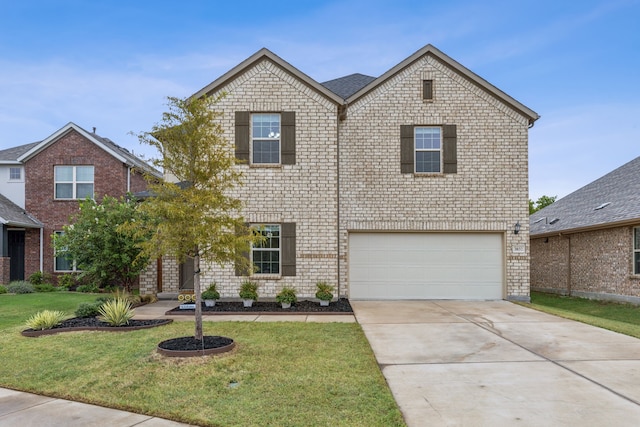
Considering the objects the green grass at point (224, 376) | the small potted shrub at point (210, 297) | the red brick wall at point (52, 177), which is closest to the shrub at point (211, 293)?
the small potted shrub at point (210, 297)

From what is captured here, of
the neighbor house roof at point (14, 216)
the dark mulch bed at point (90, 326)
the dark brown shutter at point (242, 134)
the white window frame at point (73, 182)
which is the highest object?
the dark brown shutter at point (242, 134)

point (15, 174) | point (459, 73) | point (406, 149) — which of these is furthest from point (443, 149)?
point (15, 174)

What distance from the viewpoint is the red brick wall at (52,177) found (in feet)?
62.4

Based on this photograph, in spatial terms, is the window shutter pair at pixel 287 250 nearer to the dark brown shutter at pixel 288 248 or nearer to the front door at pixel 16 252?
the dark brown shutter at pixel 288 248

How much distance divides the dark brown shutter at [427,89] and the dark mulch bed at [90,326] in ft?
33.4

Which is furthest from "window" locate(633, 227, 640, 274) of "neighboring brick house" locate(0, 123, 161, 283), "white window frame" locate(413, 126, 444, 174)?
"neighboring brick house" locate(0, 123, 161, 283)

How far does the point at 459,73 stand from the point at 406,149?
300 centimetres

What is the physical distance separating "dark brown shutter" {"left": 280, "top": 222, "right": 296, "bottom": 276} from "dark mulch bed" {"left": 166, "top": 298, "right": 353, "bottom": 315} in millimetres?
989

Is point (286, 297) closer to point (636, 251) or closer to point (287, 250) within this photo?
point (287, 250)

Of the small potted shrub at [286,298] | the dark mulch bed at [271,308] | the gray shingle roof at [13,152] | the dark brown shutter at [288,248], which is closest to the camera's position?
the dark mulch bed at [271,308]

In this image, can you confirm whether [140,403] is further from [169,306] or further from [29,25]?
[29,25]

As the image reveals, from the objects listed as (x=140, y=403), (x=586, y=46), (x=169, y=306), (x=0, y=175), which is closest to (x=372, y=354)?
(x=140, y=403)

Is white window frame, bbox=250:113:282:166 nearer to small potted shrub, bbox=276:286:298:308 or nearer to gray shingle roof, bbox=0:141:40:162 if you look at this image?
small potted shrub, bbox=276:286:298:308

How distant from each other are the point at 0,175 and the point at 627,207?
25104mm
